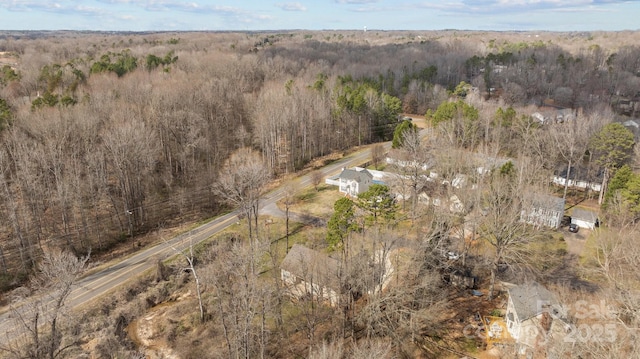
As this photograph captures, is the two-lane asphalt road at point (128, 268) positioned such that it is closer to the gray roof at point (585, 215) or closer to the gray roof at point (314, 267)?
the gray roof at point (314, 267)

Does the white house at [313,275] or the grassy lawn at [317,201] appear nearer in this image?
the white house at [313,275]

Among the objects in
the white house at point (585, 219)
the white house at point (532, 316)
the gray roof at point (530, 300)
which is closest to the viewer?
the white house at point (532, 316)

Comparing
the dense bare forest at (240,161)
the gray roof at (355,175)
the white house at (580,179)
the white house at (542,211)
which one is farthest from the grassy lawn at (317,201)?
the white house at (580,179)

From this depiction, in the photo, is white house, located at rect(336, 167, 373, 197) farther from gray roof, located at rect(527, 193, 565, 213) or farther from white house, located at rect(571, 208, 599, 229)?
white house, located at rect(571, 208, 599, 229)

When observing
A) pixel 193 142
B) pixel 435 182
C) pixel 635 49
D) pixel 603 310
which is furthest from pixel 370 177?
pixel 635 49

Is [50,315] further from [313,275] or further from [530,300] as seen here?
[530,300]

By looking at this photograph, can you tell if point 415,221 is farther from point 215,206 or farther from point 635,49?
point 635,49
